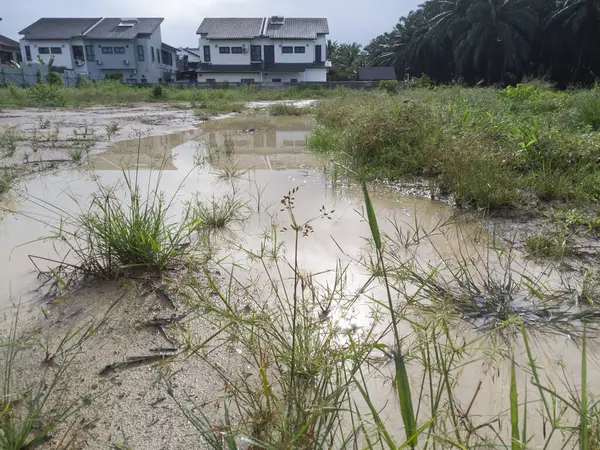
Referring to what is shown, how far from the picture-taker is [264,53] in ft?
120

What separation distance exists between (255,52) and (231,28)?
3.16m

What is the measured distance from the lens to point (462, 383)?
5.22 ft

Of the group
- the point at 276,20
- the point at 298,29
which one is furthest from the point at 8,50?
the point at 298,29

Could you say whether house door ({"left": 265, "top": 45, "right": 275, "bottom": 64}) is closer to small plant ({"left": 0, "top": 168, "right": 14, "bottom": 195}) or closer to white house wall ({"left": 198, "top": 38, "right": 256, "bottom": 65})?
white house wall ({"left": 198, "top": 38, "right": 256, "bottom": 65})

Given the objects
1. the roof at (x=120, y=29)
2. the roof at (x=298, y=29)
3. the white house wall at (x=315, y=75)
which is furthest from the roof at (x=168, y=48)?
the white house wall at (x=315, y=75)

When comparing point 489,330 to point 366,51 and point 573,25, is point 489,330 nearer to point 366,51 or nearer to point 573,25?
point 573,25

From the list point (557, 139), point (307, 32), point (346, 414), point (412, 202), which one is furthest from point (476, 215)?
point (307, 32)

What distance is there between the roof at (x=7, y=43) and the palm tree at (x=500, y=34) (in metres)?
38.5

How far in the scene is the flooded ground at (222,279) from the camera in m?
1.48

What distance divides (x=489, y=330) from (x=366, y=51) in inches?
2174

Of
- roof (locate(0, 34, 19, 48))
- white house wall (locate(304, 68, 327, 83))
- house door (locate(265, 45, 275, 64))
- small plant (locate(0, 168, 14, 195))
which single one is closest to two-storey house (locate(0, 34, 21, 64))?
roof (locate(0, 34, 19, 48))

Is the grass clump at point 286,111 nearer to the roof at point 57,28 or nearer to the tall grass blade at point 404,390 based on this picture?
the tall grass blade at point 404,390

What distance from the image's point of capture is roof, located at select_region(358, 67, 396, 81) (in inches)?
1459

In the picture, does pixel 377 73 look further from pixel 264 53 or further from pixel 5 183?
pixel 5 183
